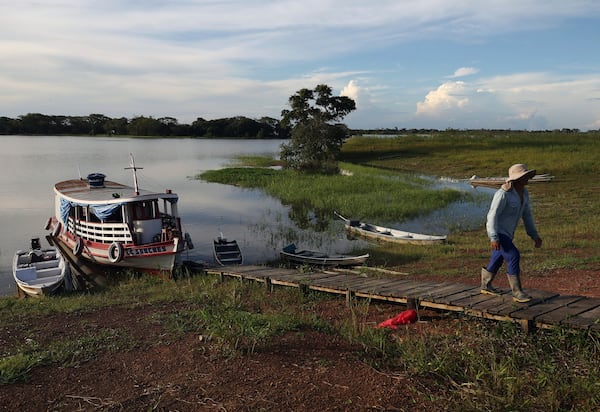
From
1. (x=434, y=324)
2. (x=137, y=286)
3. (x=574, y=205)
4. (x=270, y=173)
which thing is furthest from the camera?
(x=270, y=173)

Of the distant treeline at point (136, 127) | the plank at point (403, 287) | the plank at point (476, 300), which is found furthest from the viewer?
the distant treeline at point (136, 127)

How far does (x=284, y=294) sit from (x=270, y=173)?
111ft

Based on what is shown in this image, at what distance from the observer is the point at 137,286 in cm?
1323

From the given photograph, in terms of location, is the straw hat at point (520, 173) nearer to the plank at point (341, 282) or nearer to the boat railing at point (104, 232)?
the plank at point (341, 282)

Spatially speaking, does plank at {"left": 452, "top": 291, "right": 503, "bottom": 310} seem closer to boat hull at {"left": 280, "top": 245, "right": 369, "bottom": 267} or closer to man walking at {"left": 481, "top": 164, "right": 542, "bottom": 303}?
man walking at {"left": 481, "top": 164, "right": 542, "bottom": 303}

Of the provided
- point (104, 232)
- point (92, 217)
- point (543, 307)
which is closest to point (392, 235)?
point (104, 232)

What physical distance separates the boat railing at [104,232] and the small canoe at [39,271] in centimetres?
113

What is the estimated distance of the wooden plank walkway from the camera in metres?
6.18

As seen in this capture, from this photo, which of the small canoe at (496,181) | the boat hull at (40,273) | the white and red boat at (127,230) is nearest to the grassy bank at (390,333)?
the white and red boat at (127,230)

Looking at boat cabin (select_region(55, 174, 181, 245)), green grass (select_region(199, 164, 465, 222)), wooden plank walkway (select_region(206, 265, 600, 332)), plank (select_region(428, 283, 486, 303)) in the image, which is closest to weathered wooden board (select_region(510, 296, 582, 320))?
wooden plank walkway (select_region(206, 265, 600, 332))

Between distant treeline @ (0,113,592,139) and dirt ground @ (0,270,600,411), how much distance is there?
12272 centimetres

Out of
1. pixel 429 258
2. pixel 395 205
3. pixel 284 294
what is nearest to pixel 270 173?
pixel 395 205

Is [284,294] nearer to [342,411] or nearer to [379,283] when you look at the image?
[379,283]

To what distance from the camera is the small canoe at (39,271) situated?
1227 centimetres
